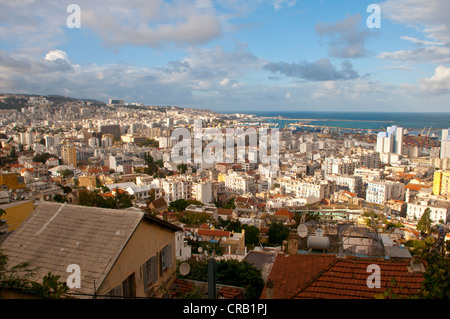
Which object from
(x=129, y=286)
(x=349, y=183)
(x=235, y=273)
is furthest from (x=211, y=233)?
(x=349, y=183)

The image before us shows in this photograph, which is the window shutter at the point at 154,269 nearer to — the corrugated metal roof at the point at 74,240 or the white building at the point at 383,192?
the corrugated metal roof at the point at 74,240

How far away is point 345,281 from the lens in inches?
81.1

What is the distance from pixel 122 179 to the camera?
20906mm

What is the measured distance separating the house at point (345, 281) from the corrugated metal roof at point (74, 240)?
918mm

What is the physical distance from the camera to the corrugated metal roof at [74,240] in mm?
1836

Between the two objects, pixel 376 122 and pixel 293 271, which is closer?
pixel 293 271

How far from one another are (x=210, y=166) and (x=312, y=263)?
1138 inches

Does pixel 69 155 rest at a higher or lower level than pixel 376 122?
lower

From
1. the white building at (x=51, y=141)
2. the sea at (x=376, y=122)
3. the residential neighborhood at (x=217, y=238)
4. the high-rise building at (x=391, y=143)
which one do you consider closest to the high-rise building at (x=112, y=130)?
the white building at (x=51, y=141)

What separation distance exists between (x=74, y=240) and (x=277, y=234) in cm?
878

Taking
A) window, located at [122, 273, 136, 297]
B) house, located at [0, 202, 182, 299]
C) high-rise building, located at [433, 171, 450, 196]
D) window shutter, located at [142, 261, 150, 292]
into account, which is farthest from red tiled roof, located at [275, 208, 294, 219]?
window, located at [122, 273, 136, 297]

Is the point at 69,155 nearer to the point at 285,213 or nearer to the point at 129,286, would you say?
the point at 285,213
